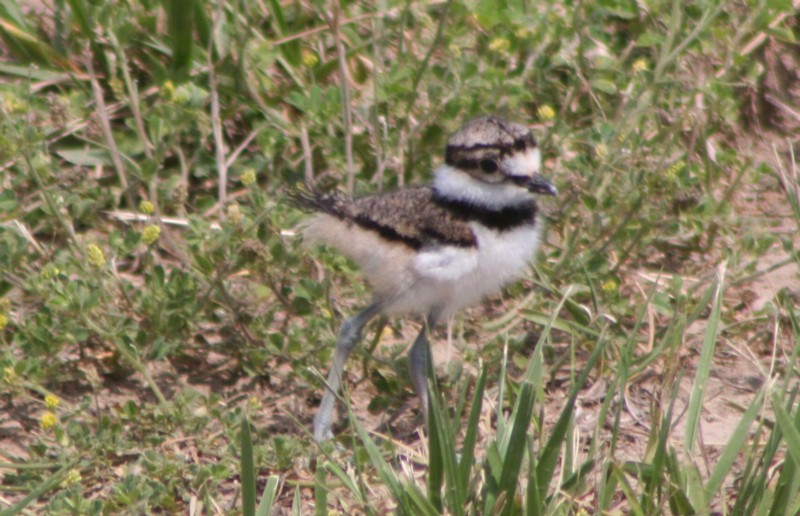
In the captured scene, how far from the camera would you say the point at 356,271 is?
170 inches

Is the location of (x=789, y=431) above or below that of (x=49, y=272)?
above

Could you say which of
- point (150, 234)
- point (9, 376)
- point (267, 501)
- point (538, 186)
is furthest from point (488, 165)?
point (9, 376)

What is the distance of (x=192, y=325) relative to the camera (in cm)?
400

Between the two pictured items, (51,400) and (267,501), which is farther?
(51,400)

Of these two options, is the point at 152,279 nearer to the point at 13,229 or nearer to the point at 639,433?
the point at 13,229

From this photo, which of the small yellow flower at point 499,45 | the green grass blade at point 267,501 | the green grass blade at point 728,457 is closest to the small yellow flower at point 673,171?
the small yellow flower at point 499,45

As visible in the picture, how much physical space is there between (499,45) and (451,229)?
4.82ft

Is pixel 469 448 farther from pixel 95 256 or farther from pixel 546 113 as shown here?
pixel 546 113

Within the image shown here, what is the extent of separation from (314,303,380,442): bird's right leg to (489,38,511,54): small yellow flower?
1471 millimetres

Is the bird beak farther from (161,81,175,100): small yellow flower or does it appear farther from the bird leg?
(161,81,175,100): small yellow flower

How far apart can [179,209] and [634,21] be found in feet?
7.01

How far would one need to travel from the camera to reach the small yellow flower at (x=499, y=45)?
4.80m

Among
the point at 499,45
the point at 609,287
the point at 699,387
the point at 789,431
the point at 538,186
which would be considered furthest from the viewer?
the point at 499,45

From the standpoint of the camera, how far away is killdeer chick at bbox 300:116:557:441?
355 cm
